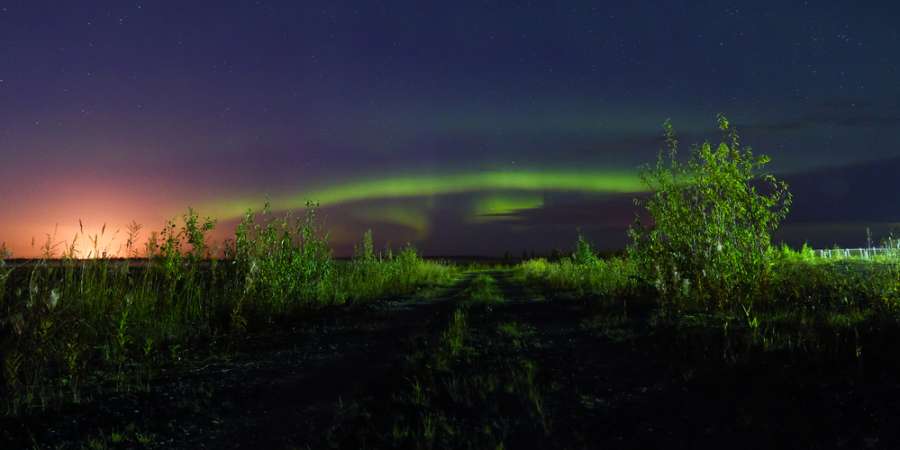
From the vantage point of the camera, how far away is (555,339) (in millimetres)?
8703

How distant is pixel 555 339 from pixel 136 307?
722cm

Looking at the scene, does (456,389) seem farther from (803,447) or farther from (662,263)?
(662,263)

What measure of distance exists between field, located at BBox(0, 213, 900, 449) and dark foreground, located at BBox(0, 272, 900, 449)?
0.08 feet

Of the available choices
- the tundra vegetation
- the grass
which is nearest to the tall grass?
the tundra vegetation

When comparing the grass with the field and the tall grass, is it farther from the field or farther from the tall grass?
the tall grass

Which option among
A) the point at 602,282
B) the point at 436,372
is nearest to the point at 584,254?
the point at 602,282

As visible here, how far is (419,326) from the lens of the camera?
10789 mm

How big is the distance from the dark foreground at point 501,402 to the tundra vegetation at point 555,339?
32 millimetres

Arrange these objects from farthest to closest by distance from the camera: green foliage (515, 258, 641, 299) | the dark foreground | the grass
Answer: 1. green foliage (515, 258, 641, 299)
2. the grass
3. the dark foreground

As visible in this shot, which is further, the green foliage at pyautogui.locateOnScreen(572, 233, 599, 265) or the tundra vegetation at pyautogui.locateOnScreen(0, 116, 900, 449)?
the green foliage at pyautogui.locateOnScreen(572, 233, 599, 265)

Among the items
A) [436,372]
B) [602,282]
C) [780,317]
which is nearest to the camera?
[436,372]

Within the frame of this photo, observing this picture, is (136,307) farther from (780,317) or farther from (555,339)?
(780,317)

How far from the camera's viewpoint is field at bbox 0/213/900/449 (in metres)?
4.38

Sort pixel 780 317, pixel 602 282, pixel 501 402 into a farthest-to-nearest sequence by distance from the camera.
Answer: pixel 602 282 → pixel 780 317 → pixel 501 402
